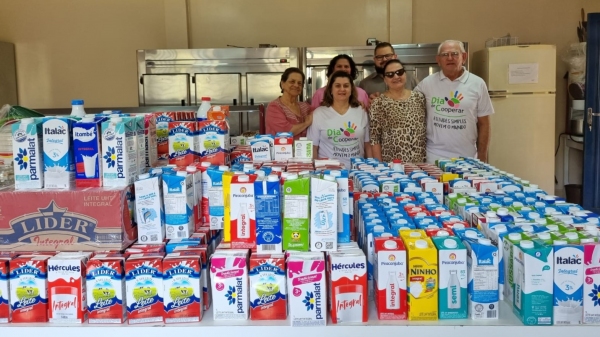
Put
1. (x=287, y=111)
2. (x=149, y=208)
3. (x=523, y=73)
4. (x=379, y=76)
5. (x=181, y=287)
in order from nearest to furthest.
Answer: (x=181, y=287) < (x=149, y=208) < (x=287, y=111) < (x=379, y=76) < (x=523, y=73)

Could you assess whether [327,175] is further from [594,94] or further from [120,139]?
[594,94]

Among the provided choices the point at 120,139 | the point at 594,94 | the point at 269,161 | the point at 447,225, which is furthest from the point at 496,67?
the point at 120,139

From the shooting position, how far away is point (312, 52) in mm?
6211

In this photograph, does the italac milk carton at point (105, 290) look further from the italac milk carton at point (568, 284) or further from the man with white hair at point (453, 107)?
the man with white hair at point (453, 107)

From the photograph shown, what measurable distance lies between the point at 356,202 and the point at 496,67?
14.8 feet

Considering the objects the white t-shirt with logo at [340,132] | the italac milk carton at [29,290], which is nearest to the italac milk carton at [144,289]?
the italac milk carton at [29,290]

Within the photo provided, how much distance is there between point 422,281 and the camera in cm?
169

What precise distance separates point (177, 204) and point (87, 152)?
0.35 metres

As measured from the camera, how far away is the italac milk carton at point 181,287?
1736 millimetres

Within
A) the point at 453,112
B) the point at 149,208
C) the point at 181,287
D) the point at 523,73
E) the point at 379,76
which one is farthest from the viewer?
the point at 523,73

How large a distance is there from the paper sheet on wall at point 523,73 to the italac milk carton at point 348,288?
5078 millimetres

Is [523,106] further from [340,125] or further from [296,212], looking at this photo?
[296,212]

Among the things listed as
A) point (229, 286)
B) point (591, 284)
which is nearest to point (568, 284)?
point (591, 284)

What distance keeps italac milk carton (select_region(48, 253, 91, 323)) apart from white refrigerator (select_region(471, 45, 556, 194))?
5.37 metres
